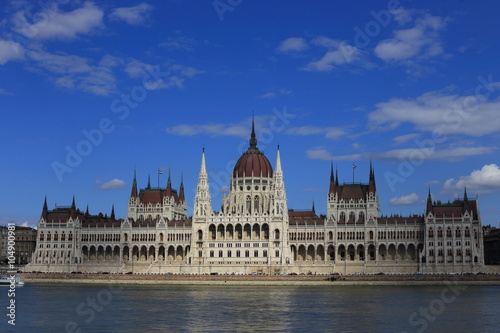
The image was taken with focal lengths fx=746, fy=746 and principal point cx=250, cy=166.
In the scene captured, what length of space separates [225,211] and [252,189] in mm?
7250

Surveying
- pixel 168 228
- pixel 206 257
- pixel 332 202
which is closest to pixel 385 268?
pixel 332 202

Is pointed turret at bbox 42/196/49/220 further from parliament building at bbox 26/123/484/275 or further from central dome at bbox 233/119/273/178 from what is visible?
central dome at bbox 233/119/273/178

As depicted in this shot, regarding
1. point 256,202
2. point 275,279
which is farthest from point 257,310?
point 256,202

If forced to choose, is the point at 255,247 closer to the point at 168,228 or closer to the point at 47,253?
the point at 168,228

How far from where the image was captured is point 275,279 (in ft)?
410

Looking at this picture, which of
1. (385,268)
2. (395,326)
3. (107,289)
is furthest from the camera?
(385,268)

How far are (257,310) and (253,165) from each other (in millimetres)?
82810

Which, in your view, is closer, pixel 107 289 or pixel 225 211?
pixel 107 289

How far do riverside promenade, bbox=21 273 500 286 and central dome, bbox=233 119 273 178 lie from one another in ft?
113

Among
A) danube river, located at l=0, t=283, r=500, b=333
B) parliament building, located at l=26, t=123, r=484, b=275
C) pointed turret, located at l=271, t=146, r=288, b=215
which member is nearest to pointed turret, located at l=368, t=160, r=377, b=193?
parliament building, located at l=26, t=123, r=484, b=275

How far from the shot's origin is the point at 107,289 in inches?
4387

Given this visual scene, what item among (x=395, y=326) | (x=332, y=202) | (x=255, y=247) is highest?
(x=332, y=202)

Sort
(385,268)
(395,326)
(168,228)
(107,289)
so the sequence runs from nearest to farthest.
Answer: (395,326) < (107,289) < (385,268) < (168,228)

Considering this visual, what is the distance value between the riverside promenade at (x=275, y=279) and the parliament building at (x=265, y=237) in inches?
500
